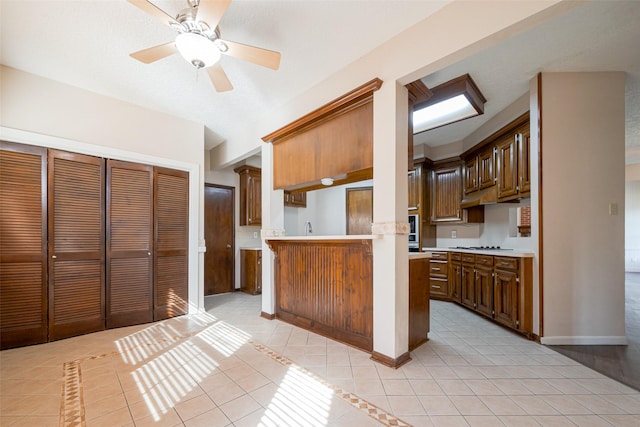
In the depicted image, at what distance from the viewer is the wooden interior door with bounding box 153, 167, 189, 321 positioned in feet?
11.1

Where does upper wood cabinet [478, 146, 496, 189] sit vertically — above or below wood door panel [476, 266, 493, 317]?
above

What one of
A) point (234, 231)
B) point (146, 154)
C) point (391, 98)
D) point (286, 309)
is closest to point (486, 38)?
point (391, 98)

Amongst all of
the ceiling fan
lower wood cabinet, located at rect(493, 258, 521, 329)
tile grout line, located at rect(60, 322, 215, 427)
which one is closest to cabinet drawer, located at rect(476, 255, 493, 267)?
lower wood cabinet, located at rect(493, 258, 521, 329)

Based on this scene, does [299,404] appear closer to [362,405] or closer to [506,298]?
[362,405]

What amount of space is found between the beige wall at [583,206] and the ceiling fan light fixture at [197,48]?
3104 mm

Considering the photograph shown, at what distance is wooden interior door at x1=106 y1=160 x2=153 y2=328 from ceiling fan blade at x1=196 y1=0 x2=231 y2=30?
2297mm

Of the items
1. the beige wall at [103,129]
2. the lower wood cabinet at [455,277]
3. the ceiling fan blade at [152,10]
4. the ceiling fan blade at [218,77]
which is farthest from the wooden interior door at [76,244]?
the lower wood cabinet at [455,277]

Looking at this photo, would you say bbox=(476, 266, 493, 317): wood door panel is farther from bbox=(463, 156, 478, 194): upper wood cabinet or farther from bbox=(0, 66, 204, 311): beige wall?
bbox=(0, 66, 204, 311): beige wall

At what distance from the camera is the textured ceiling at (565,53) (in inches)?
79.0

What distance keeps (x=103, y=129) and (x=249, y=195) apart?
2.44 meters

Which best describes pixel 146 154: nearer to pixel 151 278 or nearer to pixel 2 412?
pixel 151 278

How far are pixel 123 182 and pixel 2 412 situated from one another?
7.40 ft

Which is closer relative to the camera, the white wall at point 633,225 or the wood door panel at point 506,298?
the wood door panel at point 506,298

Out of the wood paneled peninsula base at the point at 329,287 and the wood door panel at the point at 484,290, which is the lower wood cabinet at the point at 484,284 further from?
the wood paneled peninsula base at the point at 329,287
